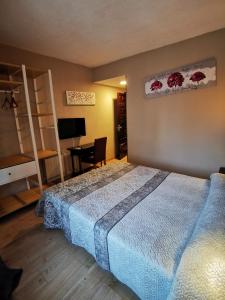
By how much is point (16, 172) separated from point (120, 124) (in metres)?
3.17

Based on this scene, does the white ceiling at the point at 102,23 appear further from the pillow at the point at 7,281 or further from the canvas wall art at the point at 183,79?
the pillow at the point at 7,281

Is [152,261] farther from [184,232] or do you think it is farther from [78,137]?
[78,137]

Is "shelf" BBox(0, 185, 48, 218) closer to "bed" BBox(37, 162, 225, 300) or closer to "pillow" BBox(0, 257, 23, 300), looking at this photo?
"bed" BBox(37, 162, 225, 300)

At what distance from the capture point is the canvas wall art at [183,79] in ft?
8.36

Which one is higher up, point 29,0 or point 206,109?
point 29,0

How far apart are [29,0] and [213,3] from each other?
1.92 meters

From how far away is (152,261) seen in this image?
102 centimetres

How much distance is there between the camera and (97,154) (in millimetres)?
3672

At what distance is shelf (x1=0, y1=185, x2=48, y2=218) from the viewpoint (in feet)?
7.67

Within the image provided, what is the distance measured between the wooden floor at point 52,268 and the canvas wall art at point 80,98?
249 centimetres

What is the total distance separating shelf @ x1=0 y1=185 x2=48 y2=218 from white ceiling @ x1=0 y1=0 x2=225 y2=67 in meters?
2.30

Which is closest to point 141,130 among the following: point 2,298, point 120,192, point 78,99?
point 78,99

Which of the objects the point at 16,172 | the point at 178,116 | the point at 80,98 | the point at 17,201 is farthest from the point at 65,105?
the point at 178,116

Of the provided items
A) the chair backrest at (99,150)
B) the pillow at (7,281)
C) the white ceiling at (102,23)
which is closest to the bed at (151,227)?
the pillow at (7,281)
